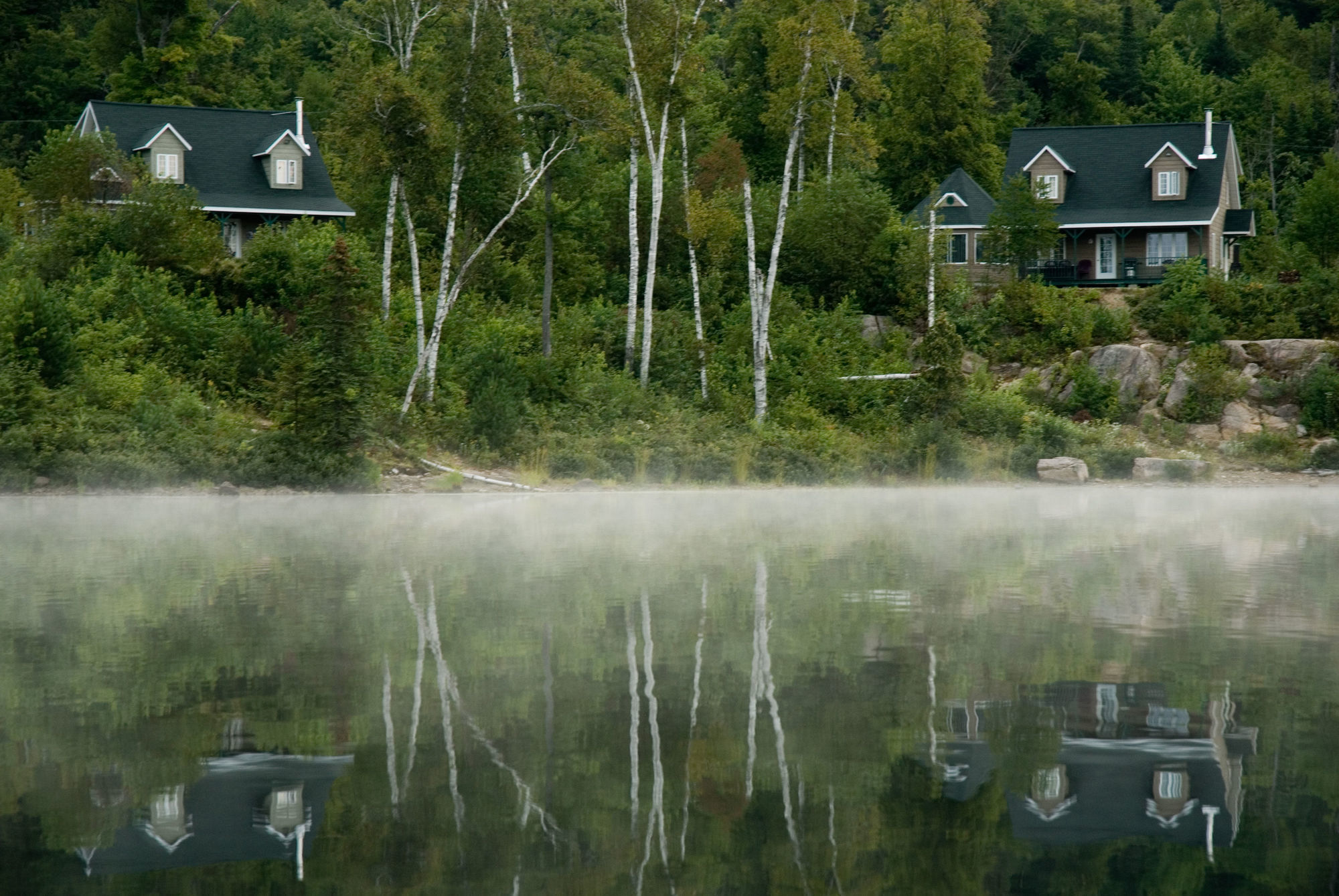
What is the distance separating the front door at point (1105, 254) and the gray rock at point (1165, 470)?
2129cm

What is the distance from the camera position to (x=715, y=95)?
6109cm

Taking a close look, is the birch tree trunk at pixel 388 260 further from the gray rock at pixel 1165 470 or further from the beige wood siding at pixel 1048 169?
the beige wood siding at pixel 1048 169

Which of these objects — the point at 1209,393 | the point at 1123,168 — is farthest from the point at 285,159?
the point at 1209,393

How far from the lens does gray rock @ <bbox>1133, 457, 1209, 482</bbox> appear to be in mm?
38094

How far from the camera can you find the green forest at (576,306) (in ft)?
104

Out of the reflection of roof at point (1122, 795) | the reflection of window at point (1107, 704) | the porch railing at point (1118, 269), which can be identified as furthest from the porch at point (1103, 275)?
the reflection of roof at point (1122, 795)

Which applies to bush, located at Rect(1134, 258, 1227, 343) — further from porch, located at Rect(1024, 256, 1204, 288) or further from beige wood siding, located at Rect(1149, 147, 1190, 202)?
beige wood siding, located at Rect(1149, 147, 1190, 202)

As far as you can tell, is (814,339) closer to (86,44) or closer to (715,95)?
(715,95)

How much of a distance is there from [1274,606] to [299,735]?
991cm

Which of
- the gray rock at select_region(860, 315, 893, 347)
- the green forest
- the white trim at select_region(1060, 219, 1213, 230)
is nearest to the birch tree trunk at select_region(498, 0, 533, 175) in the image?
the green forest

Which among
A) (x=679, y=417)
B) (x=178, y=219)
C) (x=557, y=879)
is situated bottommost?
(x=557, y=879)

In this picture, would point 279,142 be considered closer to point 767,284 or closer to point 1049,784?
point 767,284

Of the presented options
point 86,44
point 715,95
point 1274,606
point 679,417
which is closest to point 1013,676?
point 1274,606

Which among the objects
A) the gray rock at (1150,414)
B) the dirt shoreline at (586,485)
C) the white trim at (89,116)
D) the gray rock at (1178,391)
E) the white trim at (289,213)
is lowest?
the dirt shoreline at (586,485)
